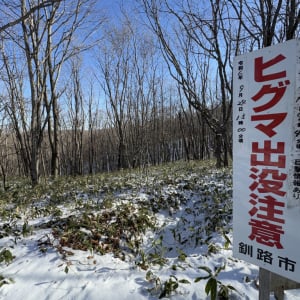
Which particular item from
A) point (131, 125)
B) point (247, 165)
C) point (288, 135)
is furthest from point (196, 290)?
point (131, 125)

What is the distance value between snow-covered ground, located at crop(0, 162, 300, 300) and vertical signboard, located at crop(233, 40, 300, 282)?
0.91 meters

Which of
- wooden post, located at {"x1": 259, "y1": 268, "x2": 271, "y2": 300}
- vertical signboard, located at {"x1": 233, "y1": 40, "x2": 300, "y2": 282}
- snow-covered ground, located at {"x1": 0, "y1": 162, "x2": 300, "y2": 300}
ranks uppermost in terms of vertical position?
vertical signboard, located at {"x1": 233, "y1": 40, "x2": 300, "y2": 282}

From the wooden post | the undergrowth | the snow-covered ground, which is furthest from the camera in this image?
the undergrowth

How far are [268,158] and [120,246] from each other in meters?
2.68

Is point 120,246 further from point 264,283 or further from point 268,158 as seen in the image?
point 268,158

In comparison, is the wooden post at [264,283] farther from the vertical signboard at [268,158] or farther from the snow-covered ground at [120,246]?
the snow-covered ground at [120,246]

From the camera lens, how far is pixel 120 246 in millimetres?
3555

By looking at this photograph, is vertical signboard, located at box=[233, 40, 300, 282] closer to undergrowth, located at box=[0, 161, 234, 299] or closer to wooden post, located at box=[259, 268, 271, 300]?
wooden post, located at box=[259, 268, 271, 300]

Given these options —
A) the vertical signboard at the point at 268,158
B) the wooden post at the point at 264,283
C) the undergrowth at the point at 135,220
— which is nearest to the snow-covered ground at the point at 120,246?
the undergrowth at the point at 135,220

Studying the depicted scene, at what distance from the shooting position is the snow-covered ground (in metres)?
2.55

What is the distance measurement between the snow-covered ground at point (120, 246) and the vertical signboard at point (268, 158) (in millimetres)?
909

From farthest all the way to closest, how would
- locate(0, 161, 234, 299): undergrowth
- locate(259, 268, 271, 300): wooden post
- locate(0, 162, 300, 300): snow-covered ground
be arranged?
locate(0, 161, 234, 299): undergrowth → locate(0, 162, 300, 300): snow-covered ground → locate(259, 268, 271, 300): wooden post

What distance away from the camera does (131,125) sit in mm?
18953

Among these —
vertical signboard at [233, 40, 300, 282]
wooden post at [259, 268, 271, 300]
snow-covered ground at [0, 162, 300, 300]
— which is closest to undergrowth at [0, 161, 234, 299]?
snow-covered ground at [0, 162, 300, 300]
